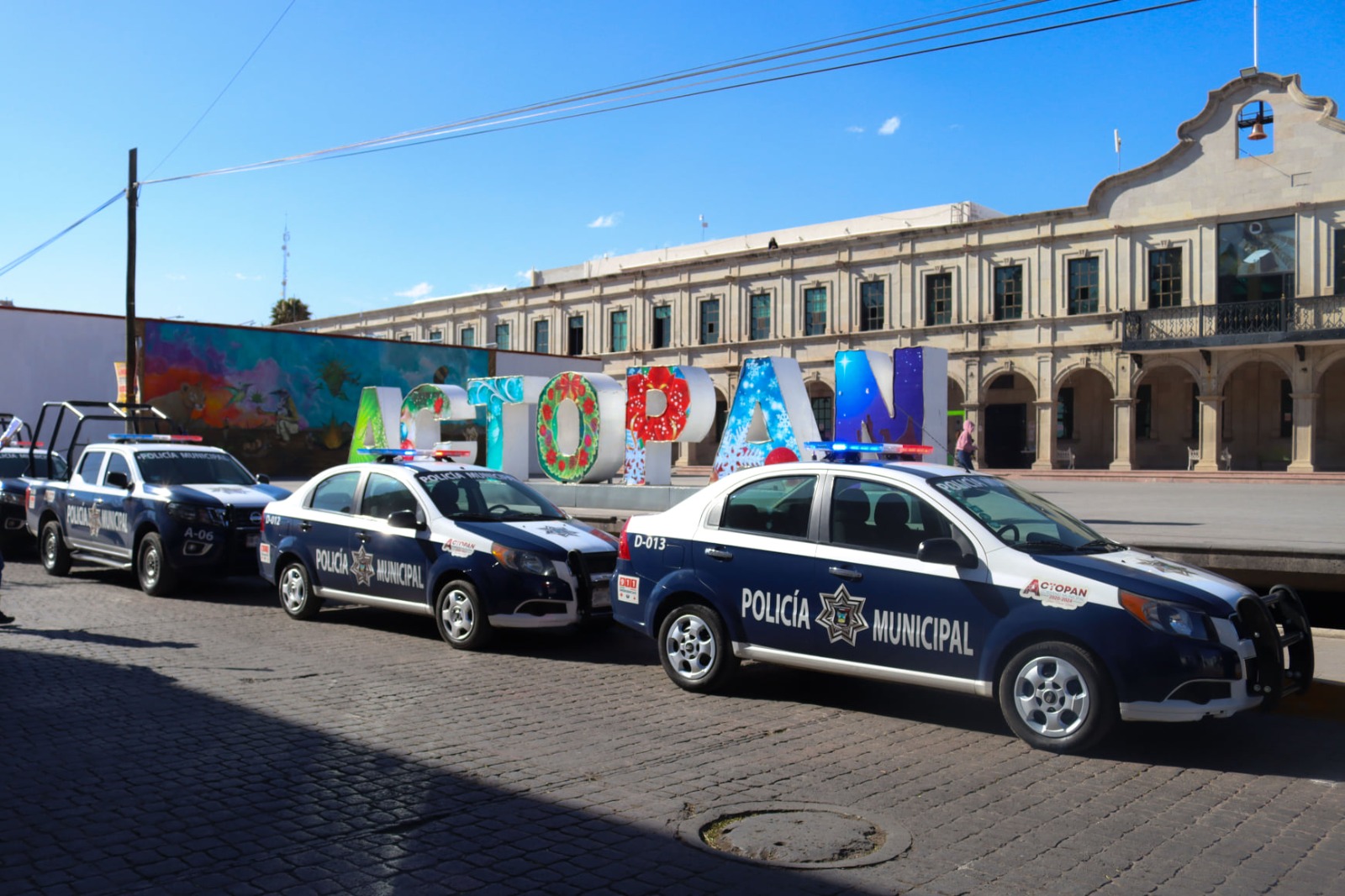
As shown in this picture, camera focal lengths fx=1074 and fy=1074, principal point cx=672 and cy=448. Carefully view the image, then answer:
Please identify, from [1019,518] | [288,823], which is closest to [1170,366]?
[1019,518]

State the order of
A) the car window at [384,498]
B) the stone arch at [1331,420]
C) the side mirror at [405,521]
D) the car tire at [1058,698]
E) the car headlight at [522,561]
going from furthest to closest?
1. the stone arch at [1331,420]
2. the car window at [384,498]
3. the side mirror at [405,521]
4. the car headlight at [522,561]
5. the car tire at [1058,698]

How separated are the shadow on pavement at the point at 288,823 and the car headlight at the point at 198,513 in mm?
5923

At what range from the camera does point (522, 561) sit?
9094mm

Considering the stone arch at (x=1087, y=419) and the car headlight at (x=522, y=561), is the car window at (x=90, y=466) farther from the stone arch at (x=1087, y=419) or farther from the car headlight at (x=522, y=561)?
the stone arch at (x=1087, y=419)

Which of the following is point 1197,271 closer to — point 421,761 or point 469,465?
point 469,465

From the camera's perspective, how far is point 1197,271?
123 ft

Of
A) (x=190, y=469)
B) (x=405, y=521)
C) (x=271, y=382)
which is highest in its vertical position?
(x=271, y=382)

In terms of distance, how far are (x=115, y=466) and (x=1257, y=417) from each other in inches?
1500

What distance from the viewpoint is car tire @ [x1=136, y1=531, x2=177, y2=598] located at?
41.2ft

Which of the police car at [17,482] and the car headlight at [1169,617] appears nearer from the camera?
the car headlight at [1169,617]

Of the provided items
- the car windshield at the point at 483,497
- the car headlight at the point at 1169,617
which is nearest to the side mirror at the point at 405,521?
the car windshield at the point at 483,497

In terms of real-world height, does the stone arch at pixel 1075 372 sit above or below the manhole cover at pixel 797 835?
above

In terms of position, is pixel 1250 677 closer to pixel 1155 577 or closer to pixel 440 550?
pixel 1155 577

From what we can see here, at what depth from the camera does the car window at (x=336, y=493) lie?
418 inches
